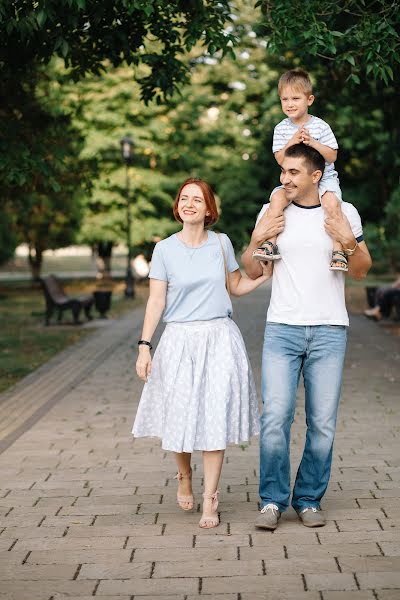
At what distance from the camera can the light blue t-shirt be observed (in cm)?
567

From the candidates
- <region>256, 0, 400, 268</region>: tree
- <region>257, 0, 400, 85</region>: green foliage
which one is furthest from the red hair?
<region>257, 0, 400, 85</region>: green foliage

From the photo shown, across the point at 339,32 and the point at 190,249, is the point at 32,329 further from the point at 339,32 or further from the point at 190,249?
the point at 190,249

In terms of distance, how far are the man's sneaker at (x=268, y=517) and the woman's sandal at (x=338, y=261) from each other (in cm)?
137

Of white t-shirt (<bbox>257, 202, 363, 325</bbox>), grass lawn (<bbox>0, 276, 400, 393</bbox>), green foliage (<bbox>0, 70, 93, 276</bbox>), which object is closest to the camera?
white t-shirt (<bbox>257, 202, 363, 325</bbox>)

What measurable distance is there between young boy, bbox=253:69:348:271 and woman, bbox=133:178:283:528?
1.26ft

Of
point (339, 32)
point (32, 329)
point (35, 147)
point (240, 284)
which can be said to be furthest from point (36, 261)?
point (240, 284)

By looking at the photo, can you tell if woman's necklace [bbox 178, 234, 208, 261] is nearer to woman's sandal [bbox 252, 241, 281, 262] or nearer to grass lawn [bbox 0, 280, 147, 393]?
woman's sandal [bbox 252, 241, 281, 262]

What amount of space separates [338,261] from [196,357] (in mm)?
951

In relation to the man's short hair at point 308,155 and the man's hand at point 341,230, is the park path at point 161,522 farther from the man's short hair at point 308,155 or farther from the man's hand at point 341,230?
the man's short hair at point 308,155

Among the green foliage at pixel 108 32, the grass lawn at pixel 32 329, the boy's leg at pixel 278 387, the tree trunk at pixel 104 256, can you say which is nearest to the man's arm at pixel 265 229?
the boy's leg at pixel 278 387

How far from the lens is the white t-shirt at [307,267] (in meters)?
5.47

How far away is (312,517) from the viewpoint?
5656mm

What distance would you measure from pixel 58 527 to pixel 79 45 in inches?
274

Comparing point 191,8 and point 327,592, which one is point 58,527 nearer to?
point 327,592
